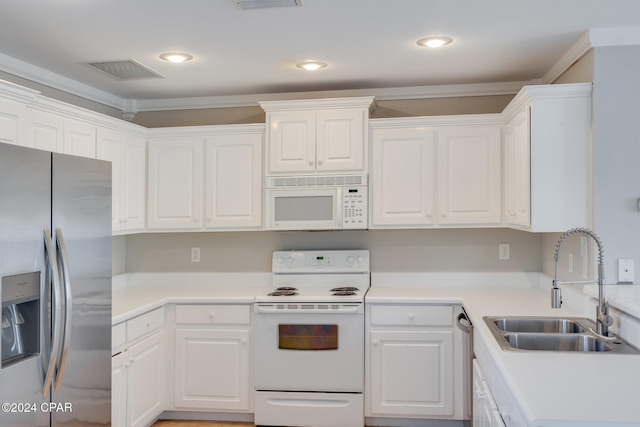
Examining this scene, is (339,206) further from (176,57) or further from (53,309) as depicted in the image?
(53,309)

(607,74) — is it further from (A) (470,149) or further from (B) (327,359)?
(B) (327,359)

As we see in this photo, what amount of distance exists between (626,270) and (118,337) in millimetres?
2712

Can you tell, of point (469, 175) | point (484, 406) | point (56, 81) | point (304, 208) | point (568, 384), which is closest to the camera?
point (568, 384)

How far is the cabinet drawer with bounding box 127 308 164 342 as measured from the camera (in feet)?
10.1

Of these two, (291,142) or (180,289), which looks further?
(180,289)

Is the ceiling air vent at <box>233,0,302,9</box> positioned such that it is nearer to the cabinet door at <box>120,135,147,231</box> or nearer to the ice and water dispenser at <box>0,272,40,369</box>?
the ice and water dispenser at <box>0,272,40,369</box>

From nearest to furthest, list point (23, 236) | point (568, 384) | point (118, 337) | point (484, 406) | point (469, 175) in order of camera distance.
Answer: point (568, 384), point (23, 236), point (484, 406), point (118, 337), point (469, 175)

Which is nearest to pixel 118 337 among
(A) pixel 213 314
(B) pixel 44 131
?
(A) pixel 213 314

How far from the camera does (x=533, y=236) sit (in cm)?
388

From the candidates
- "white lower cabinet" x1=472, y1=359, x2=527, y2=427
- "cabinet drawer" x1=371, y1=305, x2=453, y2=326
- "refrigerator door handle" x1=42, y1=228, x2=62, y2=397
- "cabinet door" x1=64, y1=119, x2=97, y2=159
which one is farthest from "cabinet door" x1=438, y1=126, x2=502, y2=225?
"refrigerator door handle" x1=42, y1=228, x2=62, y2=397

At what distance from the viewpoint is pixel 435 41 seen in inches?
114

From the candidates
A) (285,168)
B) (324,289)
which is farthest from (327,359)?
(285,168)

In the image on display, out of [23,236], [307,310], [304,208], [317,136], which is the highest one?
[317,136]

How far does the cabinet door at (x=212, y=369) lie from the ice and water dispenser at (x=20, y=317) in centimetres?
168
